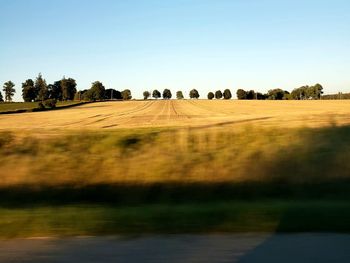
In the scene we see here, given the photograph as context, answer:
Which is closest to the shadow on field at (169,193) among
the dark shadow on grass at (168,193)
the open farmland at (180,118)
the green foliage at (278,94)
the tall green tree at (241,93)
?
the dark shadow on grass at (168,193)

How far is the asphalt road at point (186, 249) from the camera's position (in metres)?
4.67

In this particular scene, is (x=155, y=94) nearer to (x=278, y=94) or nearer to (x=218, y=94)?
(x=218, y=94)

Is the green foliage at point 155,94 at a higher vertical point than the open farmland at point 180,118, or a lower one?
higher

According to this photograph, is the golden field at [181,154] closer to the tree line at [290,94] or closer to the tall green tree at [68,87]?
the tree line at [290,94]

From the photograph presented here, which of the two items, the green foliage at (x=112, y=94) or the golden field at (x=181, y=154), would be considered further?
the green foliage at (x=112, y=94)

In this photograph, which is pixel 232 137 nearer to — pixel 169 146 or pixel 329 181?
pixel 169 146

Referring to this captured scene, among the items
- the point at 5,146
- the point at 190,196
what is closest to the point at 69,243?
the point at 190,196

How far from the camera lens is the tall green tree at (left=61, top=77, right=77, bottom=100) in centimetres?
12306

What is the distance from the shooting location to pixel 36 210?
680cm

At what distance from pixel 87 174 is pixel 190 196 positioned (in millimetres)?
2561

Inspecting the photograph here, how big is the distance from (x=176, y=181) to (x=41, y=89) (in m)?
113

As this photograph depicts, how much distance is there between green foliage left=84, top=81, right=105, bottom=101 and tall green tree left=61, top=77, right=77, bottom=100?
3837mm

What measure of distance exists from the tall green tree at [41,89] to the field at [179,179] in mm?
Result: 105645

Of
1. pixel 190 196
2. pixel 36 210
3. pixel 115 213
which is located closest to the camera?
pixel 115 213
